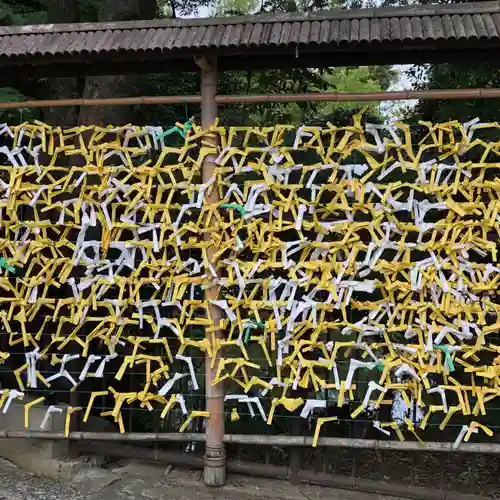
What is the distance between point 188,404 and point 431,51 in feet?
8.98

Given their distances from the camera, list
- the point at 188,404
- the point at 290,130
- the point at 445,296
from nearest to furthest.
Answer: the point at 445,296 < the point at 290,130 < the point at 188,404

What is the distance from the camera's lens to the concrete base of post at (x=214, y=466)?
12.1 ft

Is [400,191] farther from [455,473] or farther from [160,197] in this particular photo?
[455,473]

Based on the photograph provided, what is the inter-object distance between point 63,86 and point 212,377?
138 inches

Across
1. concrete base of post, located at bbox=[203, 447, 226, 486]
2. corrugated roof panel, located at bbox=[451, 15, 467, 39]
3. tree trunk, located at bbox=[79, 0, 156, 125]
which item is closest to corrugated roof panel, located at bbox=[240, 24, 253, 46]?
corrugated roof panel, located at bbox=[451, 15, 467, 39]

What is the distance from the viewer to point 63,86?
570 centimetres

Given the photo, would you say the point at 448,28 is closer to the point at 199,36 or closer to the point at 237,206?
the point at 199,36

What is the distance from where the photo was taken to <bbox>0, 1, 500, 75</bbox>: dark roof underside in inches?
127

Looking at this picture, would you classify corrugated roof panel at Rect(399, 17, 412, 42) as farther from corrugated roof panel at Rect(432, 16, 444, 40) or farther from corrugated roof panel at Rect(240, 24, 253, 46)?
corrugated roof panel at Rect(240, 24, 253, 46)

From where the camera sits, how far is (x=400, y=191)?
3.49m

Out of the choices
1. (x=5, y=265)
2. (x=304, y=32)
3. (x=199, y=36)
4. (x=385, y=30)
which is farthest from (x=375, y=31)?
(x=5, y=265)

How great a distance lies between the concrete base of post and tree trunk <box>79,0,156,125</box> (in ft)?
8.81

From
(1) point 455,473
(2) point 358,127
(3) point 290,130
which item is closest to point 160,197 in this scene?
(3) point 290,130

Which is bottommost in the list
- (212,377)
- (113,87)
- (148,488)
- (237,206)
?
(148,488)
